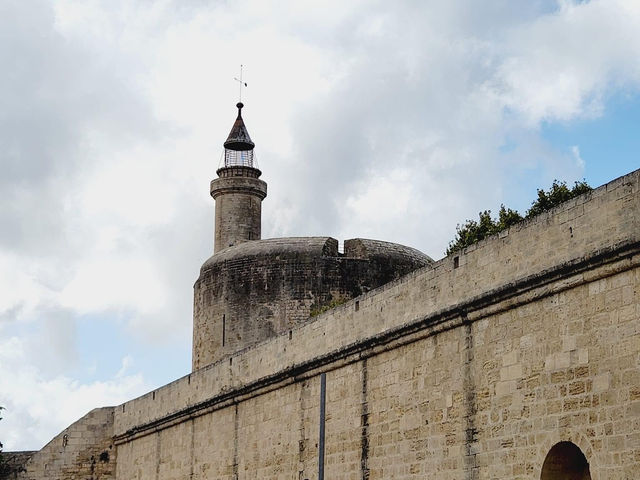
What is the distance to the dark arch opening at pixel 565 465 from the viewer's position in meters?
9.86

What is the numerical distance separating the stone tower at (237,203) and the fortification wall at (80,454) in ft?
23.5

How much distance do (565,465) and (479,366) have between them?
1408 millimetres

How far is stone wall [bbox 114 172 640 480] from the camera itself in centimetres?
934

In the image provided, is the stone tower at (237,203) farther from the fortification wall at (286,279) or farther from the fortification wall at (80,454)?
the fortification wall at (80,454)

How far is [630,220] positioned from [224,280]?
1580cm

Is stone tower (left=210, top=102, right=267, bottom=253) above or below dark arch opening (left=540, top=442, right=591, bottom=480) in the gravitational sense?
above

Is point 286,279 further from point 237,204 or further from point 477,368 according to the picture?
point 477,368

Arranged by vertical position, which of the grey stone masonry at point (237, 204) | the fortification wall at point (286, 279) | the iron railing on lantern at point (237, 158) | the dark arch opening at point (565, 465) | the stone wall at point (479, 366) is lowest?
the dark arch opening at point (565, 465)

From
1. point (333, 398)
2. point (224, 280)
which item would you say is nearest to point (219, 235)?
point (224, 280)

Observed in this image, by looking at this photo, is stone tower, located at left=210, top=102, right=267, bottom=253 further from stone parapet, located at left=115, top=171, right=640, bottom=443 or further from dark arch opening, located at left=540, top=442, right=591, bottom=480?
dark arch opening, located at left=540, top=442, right=591, bottom=480

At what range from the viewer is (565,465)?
32.5ft

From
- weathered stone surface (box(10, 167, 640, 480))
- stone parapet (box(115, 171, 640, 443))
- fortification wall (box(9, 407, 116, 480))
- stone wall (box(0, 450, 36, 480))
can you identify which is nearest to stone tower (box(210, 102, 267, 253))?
fortification wall (box(9, 407, 116, 480))

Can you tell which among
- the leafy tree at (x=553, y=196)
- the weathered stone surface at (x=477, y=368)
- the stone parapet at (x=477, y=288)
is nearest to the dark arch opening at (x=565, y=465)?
the weathered stone surface at (x=477, y=368)

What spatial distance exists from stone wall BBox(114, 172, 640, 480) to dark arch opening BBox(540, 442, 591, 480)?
0.25ft
